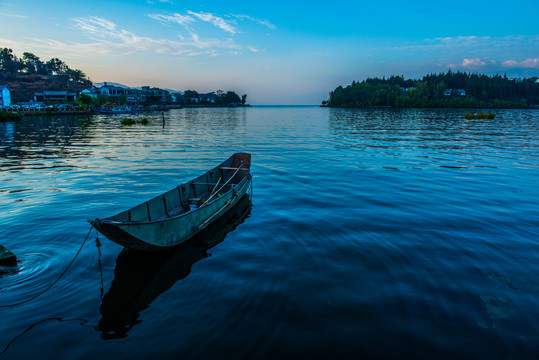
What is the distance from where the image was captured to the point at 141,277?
8.84 m

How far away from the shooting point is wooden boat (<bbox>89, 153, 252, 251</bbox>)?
26.5 ft

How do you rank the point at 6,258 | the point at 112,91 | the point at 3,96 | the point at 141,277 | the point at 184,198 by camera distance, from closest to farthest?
the point at 6,258 → the point at 141,277 → the point at 184,198 → the point at 3,96 → the point at 112,91

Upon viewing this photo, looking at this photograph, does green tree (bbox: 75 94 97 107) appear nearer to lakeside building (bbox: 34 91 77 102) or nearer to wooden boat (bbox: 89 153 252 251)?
lakeside building (bbox: 34 91 77 102)

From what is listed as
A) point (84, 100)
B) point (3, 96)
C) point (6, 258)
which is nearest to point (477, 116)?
point (6, 258)

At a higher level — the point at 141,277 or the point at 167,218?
the point at 167,218

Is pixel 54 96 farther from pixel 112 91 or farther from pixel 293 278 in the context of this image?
pixel 293 278

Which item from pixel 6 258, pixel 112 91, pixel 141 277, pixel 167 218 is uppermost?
pixel 112 91

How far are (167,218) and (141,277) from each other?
238 centimetres

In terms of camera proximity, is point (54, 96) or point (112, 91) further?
point (112, 91)

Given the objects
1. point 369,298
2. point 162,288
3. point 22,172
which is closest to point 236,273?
point 162,288

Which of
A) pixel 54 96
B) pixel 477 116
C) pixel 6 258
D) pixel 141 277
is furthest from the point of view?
pixel 54 96

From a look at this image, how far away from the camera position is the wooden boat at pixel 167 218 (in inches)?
318

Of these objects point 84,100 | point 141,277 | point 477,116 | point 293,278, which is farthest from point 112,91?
point 293,278

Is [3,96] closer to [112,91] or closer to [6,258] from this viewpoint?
[112,91]
